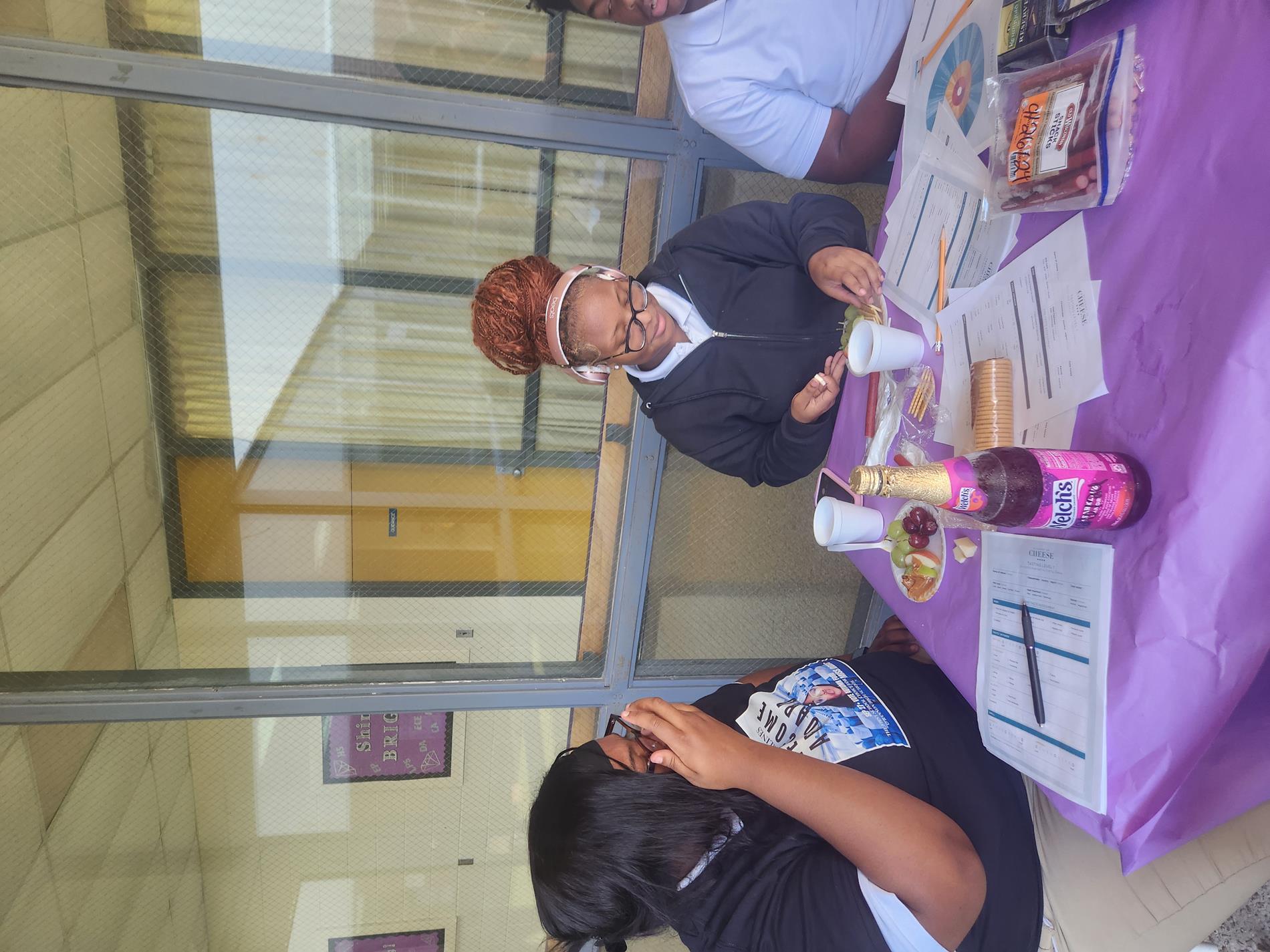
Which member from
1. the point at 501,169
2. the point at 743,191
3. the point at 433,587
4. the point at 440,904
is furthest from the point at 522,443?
the point at 440,904

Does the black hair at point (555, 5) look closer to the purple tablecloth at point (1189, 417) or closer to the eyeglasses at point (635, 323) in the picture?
the eyeglasses at point (635, 323)

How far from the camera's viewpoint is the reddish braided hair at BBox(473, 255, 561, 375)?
136 centimetres

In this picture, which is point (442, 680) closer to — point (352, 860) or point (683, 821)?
point (352, 860)

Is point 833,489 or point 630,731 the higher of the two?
point 833,489

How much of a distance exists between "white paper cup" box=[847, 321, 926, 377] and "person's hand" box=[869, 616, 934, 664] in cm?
56

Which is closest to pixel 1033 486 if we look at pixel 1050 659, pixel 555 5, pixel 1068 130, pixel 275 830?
pixel 1050 659

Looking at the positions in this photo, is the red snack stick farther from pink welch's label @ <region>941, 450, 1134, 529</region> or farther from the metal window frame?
the metal window frame

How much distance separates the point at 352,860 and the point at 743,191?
79.5 inches

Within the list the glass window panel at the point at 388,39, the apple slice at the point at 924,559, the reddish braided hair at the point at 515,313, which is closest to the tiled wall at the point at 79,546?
the glass window panel at the point at 388,39

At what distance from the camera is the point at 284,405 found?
1.78m

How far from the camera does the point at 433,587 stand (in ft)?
6.39

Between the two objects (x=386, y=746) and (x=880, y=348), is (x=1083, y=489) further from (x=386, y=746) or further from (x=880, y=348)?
(x=386, y=746)

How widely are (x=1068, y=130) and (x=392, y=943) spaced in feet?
8.15

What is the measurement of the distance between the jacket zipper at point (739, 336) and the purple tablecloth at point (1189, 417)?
A: 673 millimetres
